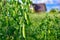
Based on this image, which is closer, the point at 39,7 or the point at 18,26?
the point at 18,26

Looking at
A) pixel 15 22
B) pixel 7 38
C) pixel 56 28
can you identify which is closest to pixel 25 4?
pixel 15 22

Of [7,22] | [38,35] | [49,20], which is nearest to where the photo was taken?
[7,22]

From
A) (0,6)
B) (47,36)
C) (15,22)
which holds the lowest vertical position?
(47,36)

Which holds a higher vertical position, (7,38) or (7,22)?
(7,22)

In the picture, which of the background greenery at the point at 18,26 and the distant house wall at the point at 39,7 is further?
the distant house wall at the point at 39,7

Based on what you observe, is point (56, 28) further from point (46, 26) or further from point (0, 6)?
point (0, 6)

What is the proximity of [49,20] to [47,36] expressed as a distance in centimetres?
20

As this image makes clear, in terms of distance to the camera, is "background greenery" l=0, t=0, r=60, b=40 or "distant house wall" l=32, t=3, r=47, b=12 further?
"distant house wall" l=32, t=3, r=47, b=12

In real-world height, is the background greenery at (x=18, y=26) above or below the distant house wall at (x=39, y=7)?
above

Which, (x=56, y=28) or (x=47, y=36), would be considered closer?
(x=47, y=36)

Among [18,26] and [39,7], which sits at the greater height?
[18,26]

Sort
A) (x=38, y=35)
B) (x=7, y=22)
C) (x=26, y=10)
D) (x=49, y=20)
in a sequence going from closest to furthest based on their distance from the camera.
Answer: (x=26, y=10), (x=7, y=22), (x=38, y=35), (x=49, y=20)

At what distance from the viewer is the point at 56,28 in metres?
2.44

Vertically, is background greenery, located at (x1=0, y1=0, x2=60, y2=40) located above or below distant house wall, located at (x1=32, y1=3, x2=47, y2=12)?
above
